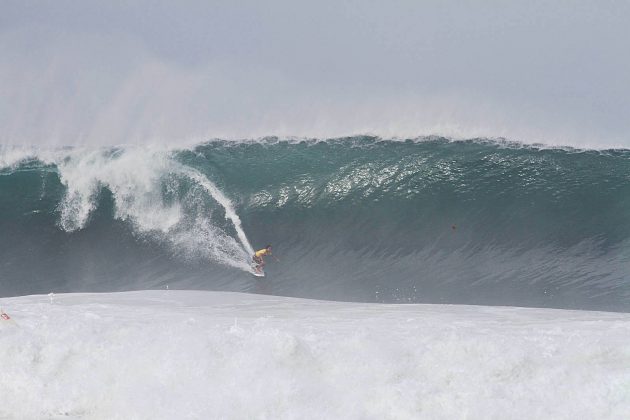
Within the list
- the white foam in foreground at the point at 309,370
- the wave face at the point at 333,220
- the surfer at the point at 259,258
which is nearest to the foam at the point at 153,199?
the wave face at the point at 333,220

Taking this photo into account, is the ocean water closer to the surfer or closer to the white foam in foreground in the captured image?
the white foam in foreground

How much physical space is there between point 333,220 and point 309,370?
29.6 ft

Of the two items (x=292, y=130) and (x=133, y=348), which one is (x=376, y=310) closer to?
(x=133, y=348)

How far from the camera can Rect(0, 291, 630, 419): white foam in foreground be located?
8477 millimetres

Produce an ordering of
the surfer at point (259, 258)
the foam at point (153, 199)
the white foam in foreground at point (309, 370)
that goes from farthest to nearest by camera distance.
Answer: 1. the foam at point (153, 199)
2. the surfer at point (259, 258)
3. the white foam in foreground at point (309, 370)

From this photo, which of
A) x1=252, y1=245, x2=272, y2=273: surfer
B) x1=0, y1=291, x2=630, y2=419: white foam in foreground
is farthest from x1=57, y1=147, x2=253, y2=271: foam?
x1=0, y1=291, x2=630, y2=419: white foam in foreground

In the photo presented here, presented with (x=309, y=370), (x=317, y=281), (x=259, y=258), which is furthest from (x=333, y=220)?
(x=309, y=370)

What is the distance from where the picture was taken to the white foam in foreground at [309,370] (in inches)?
334

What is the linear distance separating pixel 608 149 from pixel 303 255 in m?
9.48

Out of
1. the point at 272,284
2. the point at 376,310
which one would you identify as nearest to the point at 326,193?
the point at 272,284

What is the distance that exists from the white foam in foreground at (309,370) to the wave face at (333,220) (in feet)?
17.5

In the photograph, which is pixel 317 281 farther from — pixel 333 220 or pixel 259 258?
pixel 333 220

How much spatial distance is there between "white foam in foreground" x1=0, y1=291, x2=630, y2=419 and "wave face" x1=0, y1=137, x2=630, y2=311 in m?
5.32

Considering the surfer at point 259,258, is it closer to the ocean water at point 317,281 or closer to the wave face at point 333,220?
the wave face at point 333,220
